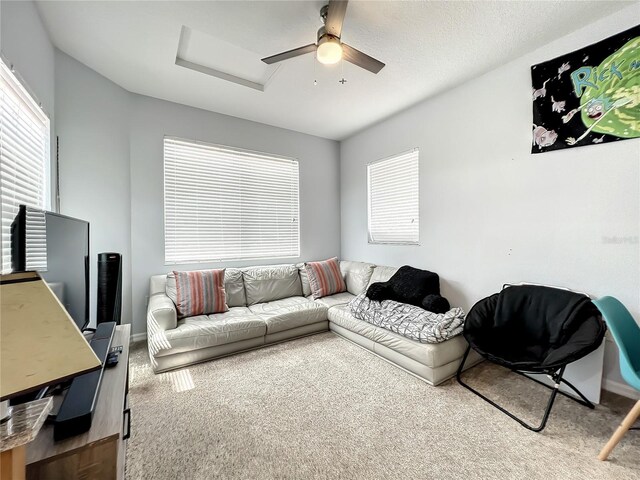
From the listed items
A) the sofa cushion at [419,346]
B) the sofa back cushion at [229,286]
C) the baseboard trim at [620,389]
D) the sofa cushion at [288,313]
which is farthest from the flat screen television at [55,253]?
the baseboard trim at [620,389]

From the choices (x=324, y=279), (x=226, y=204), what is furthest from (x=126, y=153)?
(x=324, y=279)

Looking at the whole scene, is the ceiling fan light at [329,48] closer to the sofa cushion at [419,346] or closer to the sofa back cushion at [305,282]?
the sofa cushion at [419,346]

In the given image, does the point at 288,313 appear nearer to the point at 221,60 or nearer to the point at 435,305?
the point at 435,305

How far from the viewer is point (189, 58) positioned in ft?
8.07

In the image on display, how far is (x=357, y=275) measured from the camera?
379cm

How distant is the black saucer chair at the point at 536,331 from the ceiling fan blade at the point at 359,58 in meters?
2.18

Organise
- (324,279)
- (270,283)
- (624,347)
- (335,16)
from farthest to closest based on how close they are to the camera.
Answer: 1. (324,279)
2. (270,283)
3. (335,16)
4. (624,347)

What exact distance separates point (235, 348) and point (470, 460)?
82.6 inches

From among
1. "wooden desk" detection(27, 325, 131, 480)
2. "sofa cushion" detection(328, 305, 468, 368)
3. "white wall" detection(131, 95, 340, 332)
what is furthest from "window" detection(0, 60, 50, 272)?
"sofa cushion" detection(328, 305, 468, 368)

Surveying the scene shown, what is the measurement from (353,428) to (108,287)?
86.6 inches

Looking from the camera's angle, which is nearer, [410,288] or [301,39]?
[301,39]

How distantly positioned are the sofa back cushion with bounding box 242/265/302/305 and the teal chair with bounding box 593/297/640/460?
2.97m

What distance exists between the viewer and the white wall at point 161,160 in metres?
3.02

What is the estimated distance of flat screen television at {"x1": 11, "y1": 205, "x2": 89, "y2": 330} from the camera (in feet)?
3.18
